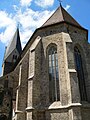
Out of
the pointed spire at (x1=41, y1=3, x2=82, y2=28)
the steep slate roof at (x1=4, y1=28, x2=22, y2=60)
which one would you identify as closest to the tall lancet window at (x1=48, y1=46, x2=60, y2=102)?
the pointed spire at (x1=41, y1=3, x2=82, y2=28)

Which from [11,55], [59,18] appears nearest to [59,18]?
[59,18]

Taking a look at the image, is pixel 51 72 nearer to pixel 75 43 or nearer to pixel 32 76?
pixel 32 76

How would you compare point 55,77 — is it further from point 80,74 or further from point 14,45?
point 14,45

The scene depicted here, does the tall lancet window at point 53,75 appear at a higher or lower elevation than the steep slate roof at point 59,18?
lower

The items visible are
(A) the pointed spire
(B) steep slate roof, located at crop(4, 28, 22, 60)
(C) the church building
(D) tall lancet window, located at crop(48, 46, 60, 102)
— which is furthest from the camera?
(B) steep slate roof, located at crop(4, 28, 22, 60)

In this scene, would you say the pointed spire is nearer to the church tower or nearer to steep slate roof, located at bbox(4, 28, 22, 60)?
the church tower

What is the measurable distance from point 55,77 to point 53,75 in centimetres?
25

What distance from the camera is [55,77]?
44.3 feet

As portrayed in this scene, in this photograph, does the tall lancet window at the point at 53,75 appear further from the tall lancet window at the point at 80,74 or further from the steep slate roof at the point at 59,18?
the steep slate roof at the point at 59,18

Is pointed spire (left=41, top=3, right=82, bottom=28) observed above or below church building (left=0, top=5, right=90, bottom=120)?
above

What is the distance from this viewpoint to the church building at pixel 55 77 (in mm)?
11836

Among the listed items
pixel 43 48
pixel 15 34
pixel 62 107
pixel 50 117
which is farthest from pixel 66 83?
pixel 15 34

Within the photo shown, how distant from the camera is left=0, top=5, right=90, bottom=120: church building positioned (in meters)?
11.8

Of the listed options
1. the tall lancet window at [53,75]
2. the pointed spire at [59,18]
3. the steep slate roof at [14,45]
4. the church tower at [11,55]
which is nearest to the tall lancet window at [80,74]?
the tall lancet window at [53,75]
